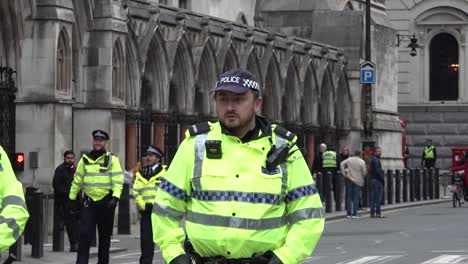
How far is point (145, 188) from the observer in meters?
19.4

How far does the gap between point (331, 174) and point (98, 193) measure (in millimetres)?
17945

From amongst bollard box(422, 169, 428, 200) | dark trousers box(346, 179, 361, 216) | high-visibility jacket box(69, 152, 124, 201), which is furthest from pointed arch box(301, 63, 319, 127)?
high-visibility jacket box(69, 152, 124, 201)

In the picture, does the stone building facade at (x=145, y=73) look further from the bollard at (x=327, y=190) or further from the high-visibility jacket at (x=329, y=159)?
the bollard at (x=327, y=190)

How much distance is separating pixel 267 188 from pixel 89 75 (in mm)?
21724

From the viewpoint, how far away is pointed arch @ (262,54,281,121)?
3997cm

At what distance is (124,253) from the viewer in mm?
24016

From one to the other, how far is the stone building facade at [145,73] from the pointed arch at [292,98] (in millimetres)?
25

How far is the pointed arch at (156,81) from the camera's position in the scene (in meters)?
32.8

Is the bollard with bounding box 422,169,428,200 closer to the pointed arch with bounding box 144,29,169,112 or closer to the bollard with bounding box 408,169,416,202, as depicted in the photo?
the bollard with bounding box 408,169,416,202

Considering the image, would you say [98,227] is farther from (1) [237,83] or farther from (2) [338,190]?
(2) [338,190]

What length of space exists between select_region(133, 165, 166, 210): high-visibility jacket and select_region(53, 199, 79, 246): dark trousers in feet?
13.3

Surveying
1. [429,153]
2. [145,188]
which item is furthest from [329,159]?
[145,188]

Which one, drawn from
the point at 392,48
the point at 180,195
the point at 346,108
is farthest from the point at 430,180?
the point at 180,195

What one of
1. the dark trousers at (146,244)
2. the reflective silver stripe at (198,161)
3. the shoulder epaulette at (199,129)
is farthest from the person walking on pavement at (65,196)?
the reflective silver stripe at (198,161)
